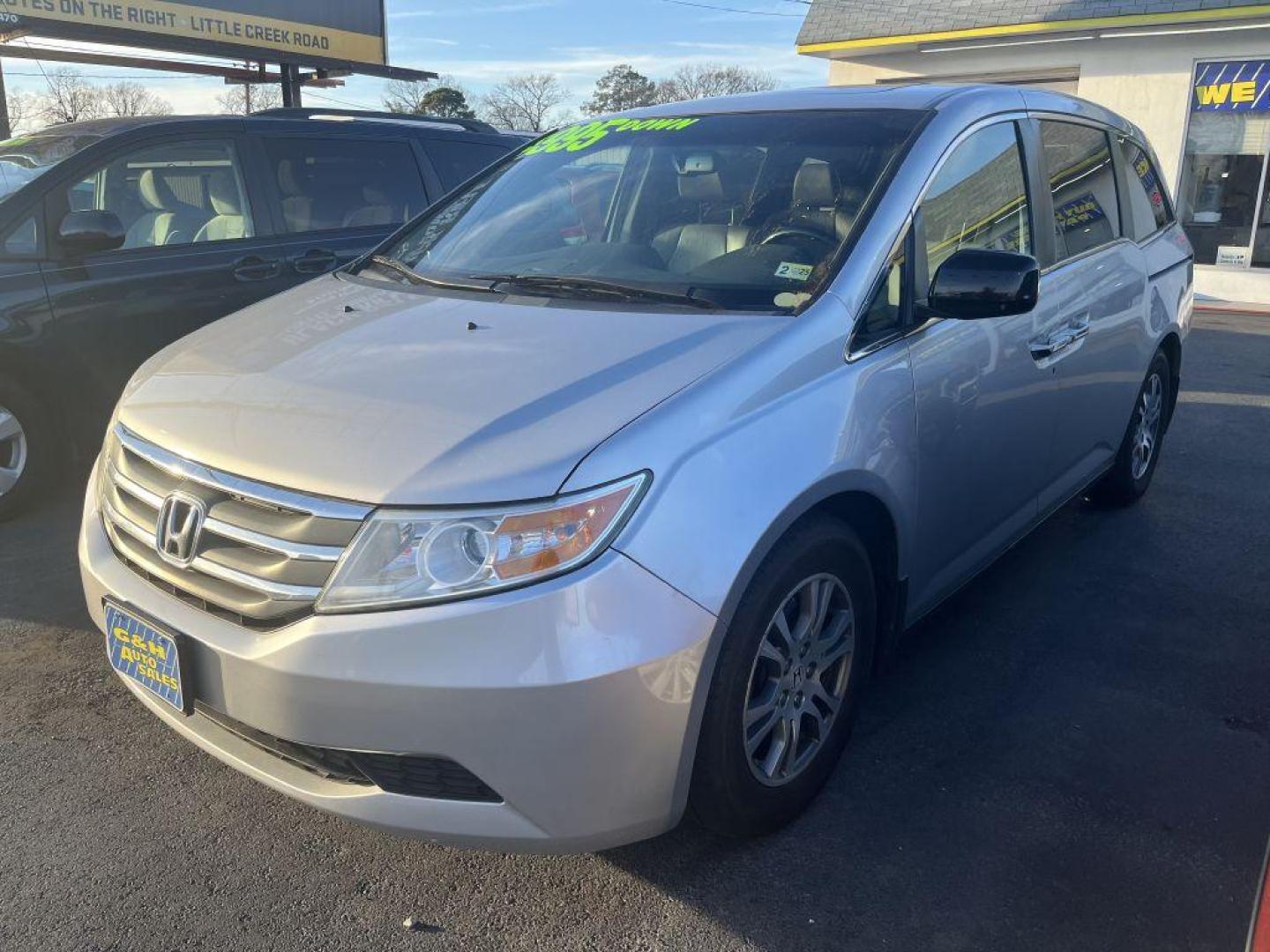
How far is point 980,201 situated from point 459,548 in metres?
2.16

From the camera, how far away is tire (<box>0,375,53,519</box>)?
183 inches

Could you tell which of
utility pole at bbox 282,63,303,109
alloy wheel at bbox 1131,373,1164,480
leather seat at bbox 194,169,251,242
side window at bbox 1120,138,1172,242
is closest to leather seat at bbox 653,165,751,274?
side window at bbox 1120,138,1172,242

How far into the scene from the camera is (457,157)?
645 cm

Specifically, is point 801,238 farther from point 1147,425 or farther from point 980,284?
point 1147,425

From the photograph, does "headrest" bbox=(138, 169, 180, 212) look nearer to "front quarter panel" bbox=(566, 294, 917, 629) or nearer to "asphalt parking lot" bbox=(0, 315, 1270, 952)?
"asphalt parking lot" bbox=(0, 315, 1270, 952)

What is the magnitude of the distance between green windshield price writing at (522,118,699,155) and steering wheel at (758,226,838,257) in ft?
2.52

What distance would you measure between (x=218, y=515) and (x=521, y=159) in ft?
7.09

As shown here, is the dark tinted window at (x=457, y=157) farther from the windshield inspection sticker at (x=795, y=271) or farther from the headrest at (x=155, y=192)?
the windshield inspection sticker at (x=795, y=271)

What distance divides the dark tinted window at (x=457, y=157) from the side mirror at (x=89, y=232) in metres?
2.09

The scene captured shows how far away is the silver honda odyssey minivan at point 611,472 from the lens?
2.02 meters

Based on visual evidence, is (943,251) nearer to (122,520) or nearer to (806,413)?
(806,413)

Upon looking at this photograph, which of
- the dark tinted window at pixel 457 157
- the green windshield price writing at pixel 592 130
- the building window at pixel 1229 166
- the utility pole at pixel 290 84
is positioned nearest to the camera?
the green windshield price writing at pixel 592 130

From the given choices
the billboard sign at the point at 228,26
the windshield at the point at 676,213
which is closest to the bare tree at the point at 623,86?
the billboard sign at the point at 228,26

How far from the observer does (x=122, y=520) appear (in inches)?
100.0
